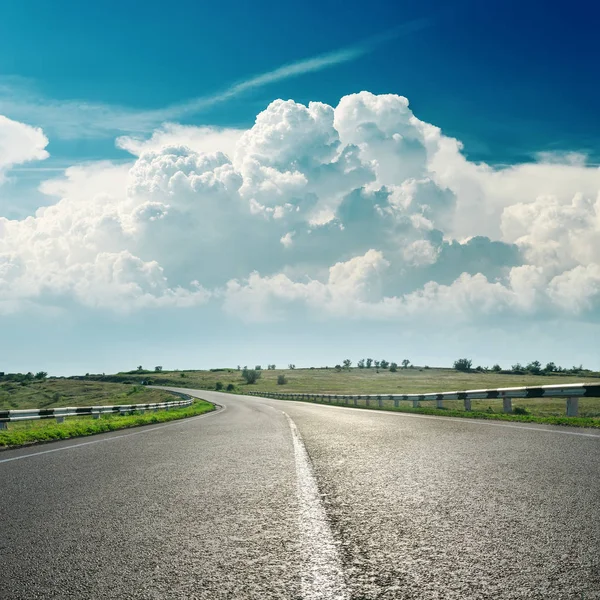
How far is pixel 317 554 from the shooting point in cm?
361

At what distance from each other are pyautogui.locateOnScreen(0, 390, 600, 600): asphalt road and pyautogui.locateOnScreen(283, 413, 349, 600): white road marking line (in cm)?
1

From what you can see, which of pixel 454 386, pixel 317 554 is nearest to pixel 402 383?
pixel 454 386

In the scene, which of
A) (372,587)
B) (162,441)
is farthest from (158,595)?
(162,441)

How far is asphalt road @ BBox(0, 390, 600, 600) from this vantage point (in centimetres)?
312

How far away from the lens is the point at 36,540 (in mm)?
4180

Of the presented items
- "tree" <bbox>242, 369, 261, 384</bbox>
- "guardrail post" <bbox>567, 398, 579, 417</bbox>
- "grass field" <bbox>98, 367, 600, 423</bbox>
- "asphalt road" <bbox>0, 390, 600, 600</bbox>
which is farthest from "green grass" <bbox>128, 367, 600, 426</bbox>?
"tree" <bbox>242, 369, 261, 384</bbox>

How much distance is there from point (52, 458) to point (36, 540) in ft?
18.8

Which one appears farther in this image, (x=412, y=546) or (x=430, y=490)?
(x=430, y=490)

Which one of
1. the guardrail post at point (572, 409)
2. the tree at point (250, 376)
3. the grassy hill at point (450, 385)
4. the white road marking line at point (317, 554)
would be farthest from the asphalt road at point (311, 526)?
the tree at point (250, 376)

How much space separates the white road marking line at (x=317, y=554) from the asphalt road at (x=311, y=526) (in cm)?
1

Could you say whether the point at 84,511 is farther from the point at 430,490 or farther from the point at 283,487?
the point at 430,490

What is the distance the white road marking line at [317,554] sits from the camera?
9.73ft

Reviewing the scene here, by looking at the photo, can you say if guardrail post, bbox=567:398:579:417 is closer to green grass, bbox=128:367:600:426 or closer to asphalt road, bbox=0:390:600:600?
green grass, bbox=128:367:600:426

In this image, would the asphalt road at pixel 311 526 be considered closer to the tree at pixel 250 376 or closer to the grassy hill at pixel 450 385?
the grassy hill at pixel 450 385
